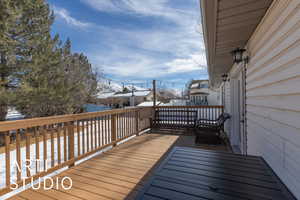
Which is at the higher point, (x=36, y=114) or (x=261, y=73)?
(x=261, y=73)

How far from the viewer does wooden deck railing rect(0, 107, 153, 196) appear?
74.0 inches

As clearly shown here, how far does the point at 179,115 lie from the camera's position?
19.7ft

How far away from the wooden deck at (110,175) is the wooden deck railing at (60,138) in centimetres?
21

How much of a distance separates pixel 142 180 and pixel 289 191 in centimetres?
164

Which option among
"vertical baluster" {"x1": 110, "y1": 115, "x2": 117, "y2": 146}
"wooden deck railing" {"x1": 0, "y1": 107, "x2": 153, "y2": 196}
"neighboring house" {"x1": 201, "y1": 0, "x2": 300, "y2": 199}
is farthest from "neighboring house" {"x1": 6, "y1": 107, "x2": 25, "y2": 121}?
"neighboring house" {"x1": 201, "y1": 0, "x2": 300, "y2": 199}

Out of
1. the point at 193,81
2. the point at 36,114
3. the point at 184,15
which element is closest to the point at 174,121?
the point at 184,15

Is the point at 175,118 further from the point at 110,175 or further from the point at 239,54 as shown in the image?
the point at 110,175

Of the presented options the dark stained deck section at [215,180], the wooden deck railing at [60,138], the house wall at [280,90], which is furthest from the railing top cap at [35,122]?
the house wall at [280,90]

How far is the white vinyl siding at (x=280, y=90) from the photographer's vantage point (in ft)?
3.65

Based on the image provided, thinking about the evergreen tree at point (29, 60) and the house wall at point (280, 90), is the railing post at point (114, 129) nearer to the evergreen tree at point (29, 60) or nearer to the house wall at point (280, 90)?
the house wall at point (280, 90)

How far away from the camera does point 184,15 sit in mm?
4750

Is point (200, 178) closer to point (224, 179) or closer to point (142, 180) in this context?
point (224, 179)

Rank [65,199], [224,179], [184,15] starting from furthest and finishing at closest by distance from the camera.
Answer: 1. [184,15]
2. [65,199]
3. [224,179]

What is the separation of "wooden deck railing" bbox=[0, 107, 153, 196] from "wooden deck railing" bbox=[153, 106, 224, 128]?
45cm
